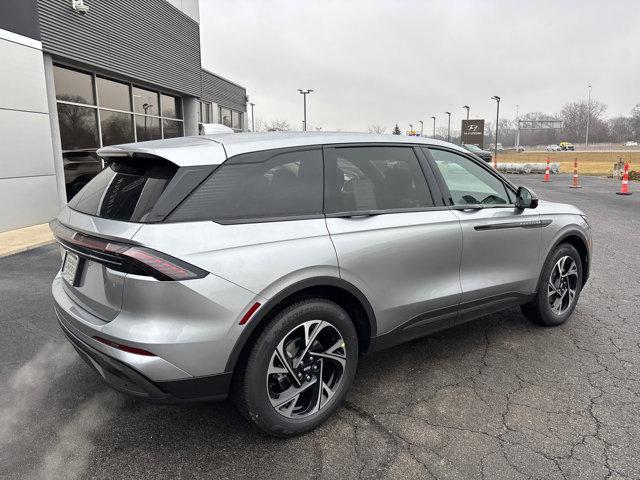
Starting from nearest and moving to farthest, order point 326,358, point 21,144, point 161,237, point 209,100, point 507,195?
point 161,237
point 326,358
point 507,195
point 21,144
point 209,100

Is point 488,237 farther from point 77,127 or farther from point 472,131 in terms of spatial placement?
point 472,131

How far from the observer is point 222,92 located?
25359 millimetres

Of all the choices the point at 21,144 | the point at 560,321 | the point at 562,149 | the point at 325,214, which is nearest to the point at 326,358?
the point at 325,214

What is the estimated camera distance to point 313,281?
254 centimetres

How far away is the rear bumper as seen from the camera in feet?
7.30

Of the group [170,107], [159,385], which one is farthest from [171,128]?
[159,385]

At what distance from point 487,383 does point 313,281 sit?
1.58 metres

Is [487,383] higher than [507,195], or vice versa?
[507,195]

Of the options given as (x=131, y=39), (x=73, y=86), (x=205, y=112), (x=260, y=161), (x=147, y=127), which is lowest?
(x=260, y=161)

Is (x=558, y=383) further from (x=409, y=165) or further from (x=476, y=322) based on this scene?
(x=409, y=165)

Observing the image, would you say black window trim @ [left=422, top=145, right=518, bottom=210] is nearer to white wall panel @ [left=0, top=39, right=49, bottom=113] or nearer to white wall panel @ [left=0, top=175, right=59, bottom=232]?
white wall panel @ [left=0, top=175, right=59, bottom=232]

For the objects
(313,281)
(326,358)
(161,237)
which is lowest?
(326,358)

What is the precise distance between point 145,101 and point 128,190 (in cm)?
1487

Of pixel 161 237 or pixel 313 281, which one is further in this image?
pixel 313 281
